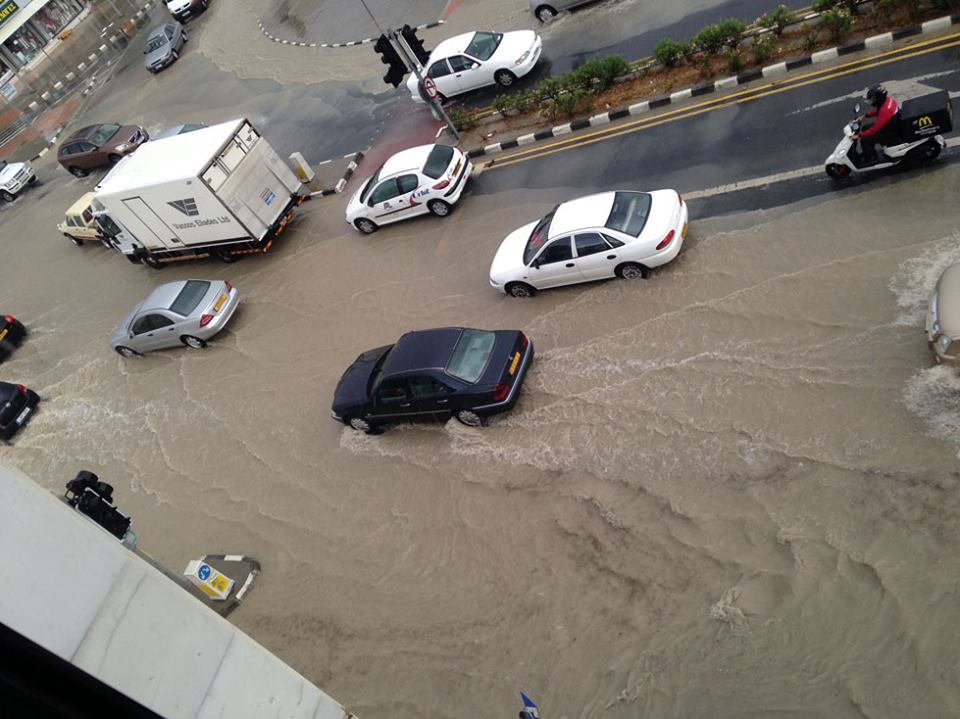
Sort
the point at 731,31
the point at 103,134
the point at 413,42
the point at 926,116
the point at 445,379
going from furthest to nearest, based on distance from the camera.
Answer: the point at 103,134, the point at 413,42, the point at 731,31, the point at 445,379, the point at 926,116

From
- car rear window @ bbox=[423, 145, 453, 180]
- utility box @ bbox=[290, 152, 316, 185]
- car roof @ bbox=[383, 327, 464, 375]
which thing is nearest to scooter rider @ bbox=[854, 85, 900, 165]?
car roof @ bbox=[383, 327, 464, 375]

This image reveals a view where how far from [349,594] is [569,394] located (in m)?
4.51

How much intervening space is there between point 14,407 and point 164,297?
443 centimetres

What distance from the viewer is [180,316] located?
15867mm

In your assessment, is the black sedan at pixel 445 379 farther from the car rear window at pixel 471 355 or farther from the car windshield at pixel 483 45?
the car windshield at pixel 483 45

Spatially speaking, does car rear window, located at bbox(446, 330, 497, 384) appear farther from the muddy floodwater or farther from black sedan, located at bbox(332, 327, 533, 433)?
the muddy floodwater

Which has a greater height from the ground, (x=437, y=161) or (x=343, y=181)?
(x=437, y=161)

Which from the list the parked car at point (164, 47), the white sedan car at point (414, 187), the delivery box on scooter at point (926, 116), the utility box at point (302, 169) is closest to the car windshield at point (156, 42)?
the parked car at point (164, 47)

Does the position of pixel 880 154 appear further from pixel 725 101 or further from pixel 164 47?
pixel 164 47

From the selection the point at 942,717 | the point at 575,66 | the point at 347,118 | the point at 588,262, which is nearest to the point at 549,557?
the point at 942,717

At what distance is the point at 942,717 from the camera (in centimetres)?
643

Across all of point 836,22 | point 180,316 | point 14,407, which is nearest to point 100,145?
point 14,407

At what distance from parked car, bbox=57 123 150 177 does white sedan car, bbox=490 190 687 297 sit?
1875 centimetres

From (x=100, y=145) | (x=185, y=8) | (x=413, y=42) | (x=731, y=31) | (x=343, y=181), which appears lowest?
(x=731, y=31)
